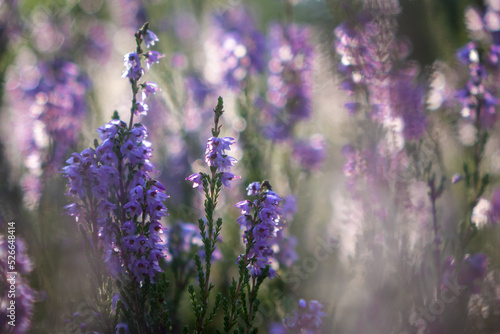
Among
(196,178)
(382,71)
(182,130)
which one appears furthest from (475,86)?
(182,130)

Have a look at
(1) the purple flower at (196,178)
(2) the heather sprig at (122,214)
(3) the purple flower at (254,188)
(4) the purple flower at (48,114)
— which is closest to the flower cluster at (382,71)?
(3) the purple flower at (254,188)

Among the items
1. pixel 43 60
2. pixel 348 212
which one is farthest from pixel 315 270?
pixel 43 60

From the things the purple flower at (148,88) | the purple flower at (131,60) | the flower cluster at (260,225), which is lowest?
the flower cluster at (260,225)

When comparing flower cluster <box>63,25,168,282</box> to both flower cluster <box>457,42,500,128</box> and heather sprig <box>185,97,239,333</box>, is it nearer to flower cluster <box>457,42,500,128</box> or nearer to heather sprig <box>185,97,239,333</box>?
heather sprig <box>185,97,239,333</box>

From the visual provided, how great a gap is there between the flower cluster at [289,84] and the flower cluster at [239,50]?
0.20 m

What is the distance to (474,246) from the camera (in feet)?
10.1

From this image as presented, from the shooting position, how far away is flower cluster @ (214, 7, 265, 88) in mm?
4156

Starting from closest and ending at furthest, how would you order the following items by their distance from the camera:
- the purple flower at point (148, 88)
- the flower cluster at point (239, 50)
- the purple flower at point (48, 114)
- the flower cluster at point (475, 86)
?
the purple flower at point (148, 88) → the flower cluster at point (475, 86) → the purple flower at point (48, 114) → the flower cluster at point (239, 50)

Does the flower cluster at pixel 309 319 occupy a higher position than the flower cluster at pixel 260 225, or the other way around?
the flower cluster at pixel 260 225

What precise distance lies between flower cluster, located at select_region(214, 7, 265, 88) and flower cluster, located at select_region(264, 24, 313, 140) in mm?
203

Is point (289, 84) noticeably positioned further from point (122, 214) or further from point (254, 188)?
point (122, 214)

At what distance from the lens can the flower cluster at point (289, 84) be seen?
416 cm

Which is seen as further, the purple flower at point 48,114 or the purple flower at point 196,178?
the purple flower at point 48,114

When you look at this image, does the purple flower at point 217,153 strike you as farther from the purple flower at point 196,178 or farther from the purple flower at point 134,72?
the purple flower at point 134,72
